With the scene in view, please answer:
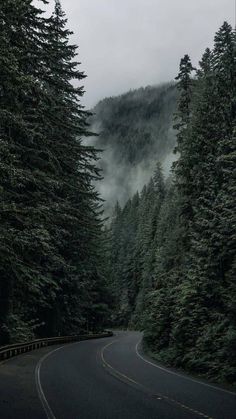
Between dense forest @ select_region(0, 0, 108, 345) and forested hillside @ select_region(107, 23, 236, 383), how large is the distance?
20.9 feet

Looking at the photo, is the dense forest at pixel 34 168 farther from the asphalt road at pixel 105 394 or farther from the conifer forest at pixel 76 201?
the asphalt road at pixel 105 394

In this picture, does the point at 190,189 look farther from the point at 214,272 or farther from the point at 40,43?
the point at 40,43

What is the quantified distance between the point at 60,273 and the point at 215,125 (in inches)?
629

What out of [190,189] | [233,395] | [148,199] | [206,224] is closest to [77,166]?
[190,189]

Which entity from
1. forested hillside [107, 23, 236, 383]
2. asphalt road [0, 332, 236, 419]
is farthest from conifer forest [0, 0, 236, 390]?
asphalt road [0, 332, 236, 419]

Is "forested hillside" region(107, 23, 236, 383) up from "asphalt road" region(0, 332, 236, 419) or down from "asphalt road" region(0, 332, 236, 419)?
up

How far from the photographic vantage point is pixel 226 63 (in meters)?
32.3

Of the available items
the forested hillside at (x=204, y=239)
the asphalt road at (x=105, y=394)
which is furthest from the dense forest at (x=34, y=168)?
the forested hillside at (x=204, y=239)

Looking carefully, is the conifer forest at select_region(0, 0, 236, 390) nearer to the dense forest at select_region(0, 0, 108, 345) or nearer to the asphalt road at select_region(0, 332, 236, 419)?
the dense forest at select_region(0, 0, 108, 345)

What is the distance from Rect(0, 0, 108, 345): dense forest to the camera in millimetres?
18969

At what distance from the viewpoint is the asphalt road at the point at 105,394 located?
38.7 feet

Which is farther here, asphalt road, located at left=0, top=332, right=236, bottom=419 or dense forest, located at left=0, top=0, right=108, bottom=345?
dense forest, located at left=0, top=0, right=108, bottom=345

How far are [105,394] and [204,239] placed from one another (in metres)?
13.1

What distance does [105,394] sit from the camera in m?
14.6
